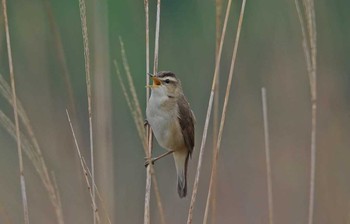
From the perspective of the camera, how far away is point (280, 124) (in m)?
6.57

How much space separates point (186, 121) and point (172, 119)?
0.07m

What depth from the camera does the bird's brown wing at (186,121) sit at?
3.65m

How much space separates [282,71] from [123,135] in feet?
7.74

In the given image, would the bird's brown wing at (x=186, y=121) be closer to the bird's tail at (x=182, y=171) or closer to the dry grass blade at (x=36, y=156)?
the bird's tail at (x=182, y=171)

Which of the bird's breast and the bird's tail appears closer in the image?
the bird's breast

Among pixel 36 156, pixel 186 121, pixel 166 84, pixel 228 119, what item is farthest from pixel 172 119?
pixel 228 119

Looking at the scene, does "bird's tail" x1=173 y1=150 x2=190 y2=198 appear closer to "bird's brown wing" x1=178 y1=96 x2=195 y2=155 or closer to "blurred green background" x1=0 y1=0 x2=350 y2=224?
"bird's brown wing" x1=178 y1=96 x2=195 y2=155

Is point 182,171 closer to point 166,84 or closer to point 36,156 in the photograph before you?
point 166,84

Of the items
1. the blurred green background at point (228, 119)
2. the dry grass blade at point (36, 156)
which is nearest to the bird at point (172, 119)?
the blurred green background at point (228, 119)

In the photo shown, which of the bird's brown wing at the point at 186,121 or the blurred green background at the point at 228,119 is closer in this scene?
the bird's brown wing at the point at 186,121

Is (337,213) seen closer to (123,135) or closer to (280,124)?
(280,124)

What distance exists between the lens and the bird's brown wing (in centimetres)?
365

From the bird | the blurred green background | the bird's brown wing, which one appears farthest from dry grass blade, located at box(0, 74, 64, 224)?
the bird's brown wing

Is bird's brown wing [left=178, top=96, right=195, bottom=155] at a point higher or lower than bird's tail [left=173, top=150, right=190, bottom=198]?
higher
